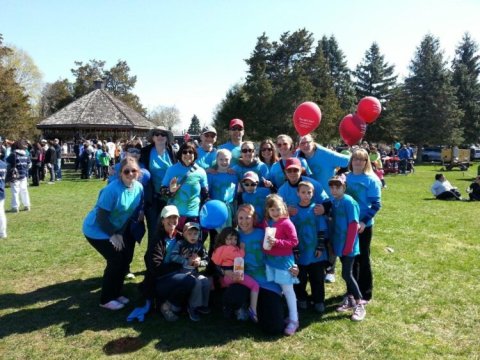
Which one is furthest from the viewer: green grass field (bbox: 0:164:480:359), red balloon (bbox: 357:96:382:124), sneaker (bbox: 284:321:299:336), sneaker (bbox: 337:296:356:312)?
red balloon (bbox: 357:96:382:124)

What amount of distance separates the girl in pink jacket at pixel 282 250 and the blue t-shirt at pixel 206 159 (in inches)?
57.8

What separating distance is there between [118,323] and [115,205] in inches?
52.5

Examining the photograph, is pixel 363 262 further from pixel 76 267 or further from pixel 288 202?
pixel 76 267

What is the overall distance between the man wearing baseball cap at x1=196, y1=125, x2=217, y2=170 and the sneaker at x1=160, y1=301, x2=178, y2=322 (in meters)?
1.85

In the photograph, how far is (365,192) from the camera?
16.4ft

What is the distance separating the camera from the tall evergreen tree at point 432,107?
4153 cm

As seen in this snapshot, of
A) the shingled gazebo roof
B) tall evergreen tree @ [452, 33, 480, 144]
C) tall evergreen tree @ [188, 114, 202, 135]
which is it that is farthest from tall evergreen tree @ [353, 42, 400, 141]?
tall evergreen tree @ [188, 114, 202, 135]

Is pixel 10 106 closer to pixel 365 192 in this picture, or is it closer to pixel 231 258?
pixel 231 258

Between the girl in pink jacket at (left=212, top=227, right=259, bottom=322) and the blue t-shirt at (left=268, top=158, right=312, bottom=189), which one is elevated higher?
the blue t-shirt at (left=268, top=158, right=312, bottom=189)

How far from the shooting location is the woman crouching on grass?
16.1 ft

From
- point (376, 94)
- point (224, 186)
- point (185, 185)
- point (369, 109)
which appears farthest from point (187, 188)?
point (376, 94)

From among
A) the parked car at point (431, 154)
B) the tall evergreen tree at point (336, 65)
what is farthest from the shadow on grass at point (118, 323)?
the tall evergreen tree at point (336, 65)

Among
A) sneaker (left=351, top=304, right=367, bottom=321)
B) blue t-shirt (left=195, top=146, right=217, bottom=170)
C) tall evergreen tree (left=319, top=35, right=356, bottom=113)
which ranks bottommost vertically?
sneaker (left=351, top=304, right=367, bottom=321)

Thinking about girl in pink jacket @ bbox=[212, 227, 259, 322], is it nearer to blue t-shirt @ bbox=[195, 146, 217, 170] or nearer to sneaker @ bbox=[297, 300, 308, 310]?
sneaker @ bbox=[297, 300, 308, 310]
